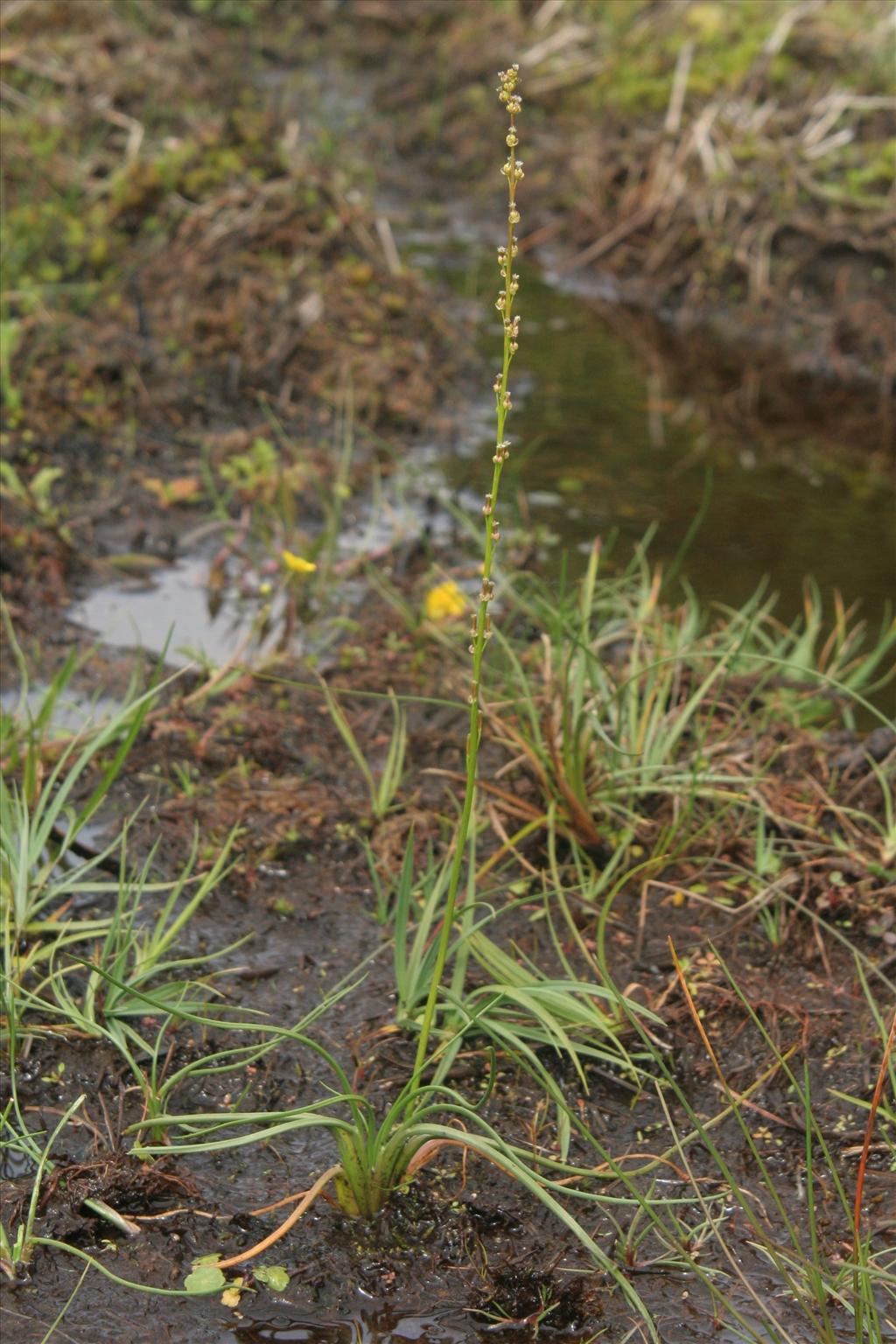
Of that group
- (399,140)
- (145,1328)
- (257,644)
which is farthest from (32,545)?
(399,140)

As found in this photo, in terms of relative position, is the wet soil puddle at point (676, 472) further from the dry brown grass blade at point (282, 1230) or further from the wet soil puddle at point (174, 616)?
the dry brown grass blade at point (282, 1230)

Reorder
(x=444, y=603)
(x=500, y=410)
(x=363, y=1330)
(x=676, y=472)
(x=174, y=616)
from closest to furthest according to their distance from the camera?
(x=500, y=410) → (x=363, y=1330) → (x=444, y=603) → (x=174, y=616) → (x=676, y=472)

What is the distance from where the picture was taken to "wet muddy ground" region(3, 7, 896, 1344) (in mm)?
2166

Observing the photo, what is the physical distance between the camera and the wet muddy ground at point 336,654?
2.17 metres

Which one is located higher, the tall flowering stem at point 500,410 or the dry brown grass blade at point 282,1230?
the tall flowering stem at point 500,410

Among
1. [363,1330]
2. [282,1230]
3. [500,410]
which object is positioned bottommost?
[363,1330]

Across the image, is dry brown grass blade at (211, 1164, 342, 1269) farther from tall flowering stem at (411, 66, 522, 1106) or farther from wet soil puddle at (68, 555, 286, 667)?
wet soil puddle at (68, 555, 286, 667)

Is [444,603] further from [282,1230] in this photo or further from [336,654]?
[282,1230]

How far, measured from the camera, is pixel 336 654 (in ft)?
13.0

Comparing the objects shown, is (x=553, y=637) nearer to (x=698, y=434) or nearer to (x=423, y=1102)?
(x=423, y=1102)

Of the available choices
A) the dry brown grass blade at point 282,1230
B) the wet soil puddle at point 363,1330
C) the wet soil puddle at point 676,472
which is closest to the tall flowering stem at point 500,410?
the dry brown grass blade at point 282,1230

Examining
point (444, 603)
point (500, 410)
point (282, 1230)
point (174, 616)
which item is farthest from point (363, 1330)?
point (174, 616)

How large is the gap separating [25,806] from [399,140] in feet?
23.1

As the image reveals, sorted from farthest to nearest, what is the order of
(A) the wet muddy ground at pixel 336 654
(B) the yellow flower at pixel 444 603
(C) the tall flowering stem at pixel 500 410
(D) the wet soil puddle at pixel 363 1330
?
(B) the yellow flower at pixel 444 603, (A) the wet muddy ground at pixel 336 654, (D) the wet soil puddle at pixel 363 1330, (C) the tall flowering stem at pixel 500 410
